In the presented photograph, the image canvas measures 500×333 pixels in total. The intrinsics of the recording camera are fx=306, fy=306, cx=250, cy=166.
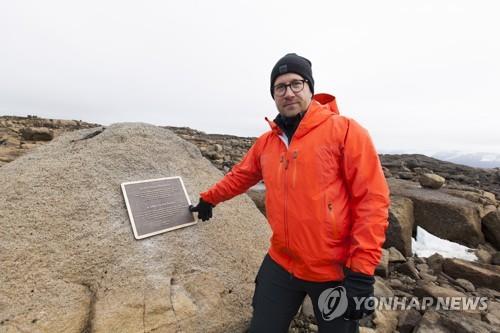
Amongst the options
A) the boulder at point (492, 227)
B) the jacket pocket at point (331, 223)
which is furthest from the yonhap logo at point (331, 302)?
the boulder at point (492, 227)

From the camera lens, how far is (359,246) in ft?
7.89

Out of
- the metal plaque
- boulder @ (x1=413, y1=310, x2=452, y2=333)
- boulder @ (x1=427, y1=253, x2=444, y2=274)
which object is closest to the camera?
boulder @ (x1=413, y1=310, x2=452, y2=333)

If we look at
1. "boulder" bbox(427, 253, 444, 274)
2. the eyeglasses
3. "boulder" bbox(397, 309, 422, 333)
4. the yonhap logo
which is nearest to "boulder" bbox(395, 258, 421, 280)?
"boulder" bbox(427, 253, 444, 274)

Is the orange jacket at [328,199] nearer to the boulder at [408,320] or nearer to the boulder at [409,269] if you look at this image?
the boulder at [408,320]

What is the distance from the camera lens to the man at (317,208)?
2451 millimetres

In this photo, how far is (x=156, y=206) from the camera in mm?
4168

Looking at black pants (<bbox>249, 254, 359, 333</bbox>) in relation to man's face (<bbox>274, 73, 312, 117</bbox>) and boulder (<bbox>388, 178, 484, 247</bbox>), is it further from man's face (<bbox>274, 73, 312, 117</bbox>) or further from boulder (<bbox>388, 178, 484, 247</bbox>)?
boulder (<bbox>388, 178, 484, 247</bbox>)

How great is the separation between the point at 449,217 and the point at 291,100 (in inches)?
250

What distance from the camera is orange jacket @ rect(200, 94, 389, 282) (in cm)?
244

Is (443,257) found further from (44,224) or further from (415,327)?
(44,224)

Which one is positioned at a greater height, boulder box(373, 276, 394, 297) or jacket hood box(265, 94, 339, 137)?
jacket hood box(265, 94, 339, 137)

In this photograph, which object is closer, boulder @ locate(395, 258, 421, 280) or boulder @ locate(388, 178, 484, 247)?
boulder @ locate(395, 258, 421, 280)

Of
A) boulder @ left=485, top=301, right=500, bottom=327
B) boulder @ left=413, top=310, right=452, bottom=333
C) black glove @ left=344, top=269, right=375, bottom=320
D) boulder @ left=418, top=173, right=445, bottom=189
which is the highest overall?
black glove @ left=344, top=269, right=375, bottom=320

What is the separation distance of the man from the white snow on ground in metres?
5.07
